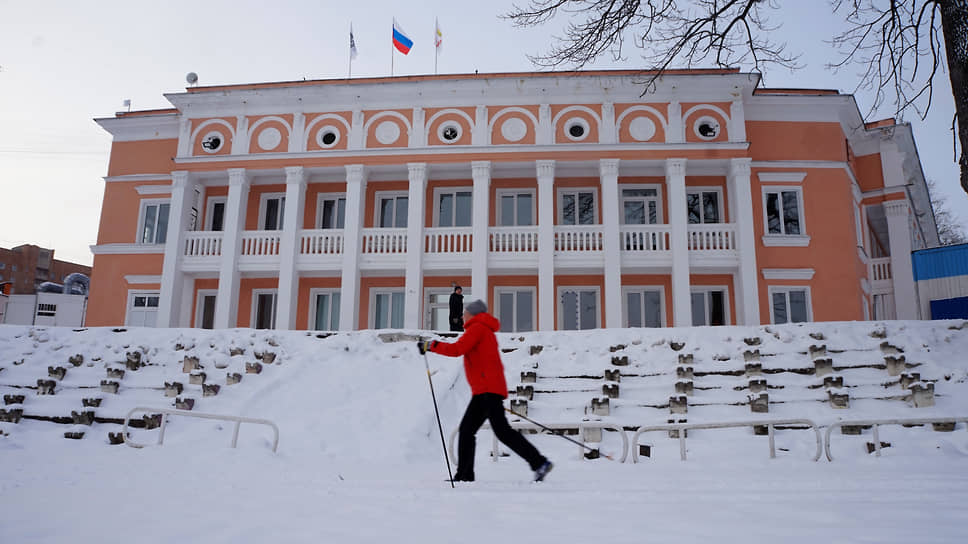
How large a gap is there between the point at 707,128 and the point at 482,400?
16135mm

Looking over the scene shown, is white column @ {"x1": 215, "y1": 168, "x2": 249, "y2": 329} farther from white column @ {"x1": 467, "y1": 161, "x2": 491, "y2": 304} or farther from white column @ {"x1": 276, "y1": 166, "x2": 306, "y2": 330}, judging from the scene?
white column @ {"x1": 467, "y1": 161, "x2": 491, "y2": 304}

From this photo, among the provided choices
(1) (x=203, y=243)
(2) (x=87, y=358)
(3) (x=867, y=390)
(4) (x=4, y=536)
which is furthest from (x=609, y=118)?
(4) (x=4, y=536)

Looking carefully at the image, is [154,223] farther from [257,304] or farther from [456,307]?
[456,307]

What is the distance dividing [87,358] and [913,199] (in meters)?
28.7

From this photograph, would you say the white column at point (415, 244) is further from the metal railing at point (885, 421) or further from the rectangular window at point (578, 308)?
the metal railing at point (885, 421)

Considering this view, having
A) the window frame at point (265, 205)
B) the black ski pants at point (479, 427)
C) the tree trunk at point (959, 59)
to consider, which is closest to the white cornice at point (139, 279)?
the window frame at point (265, 205)

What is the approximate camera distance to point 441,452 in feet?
29.2

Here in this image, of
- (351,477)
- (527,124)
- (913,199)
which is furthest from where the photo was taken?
(913,199)

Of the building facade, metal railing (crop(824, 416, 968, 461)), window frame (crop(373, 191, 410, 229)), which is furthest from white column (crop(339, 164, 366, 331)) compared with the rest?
metal railing (crop(824, 416, 968, 461))

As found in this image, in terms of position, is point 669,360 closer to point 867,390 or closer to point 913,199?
point 867,390

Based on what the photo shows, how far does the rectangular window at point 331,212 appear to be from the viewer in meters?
21.8

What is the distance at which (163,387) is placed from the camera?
11438mm

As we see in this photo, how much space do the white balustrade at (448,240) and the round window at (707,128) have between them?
7.66 metres

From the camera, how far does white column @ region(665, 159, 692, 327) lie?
18.5 m
